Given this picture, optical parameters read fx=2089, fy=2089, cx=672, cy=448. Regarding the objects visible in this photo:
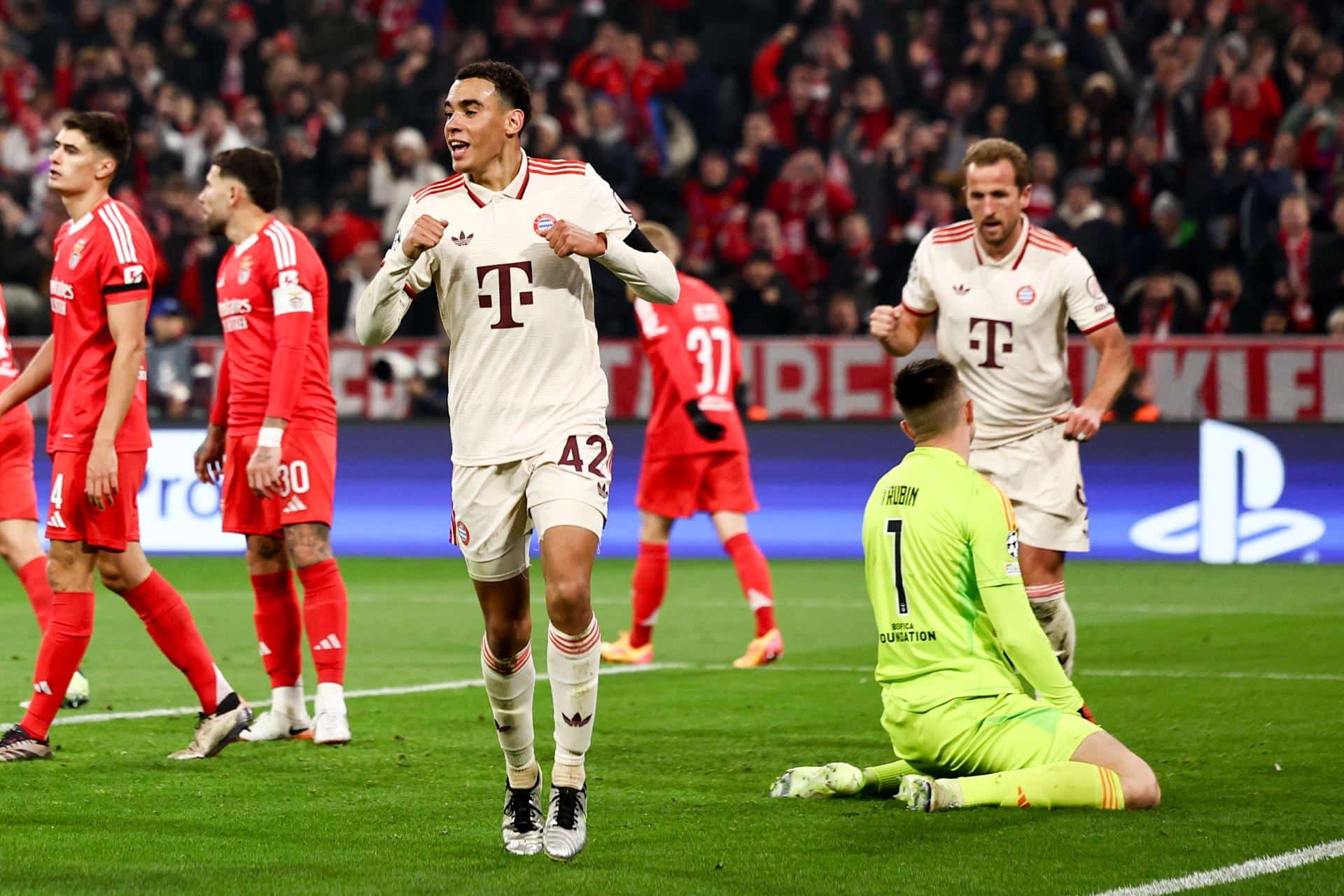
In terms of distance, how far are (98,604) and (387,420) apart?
14.3 feet

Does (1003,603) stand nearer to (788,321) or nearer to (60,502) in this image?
(60,502)

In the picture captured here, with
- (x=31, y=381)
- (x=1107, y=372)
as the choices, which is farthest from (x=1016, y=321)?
(x=31, y=381)

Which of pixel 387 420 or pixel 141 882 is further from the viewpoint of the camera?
pixel 387 420

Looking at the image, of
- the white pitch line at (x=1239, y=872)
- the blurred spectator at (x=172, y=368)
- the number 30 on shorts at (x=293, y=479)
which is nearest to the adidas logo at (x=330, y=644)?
the number 30 on shorts at (x=293, y=479)

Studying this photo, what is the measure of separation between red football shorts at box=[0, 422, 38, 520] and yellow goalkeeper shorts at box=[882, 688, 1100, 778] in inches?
195

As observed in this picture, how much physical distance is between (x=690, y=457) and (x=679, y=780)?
14.2ft

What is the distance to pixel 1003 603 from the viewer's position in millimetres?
6152

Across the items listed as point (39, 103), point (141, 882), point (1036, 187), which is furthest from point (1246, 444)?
point (39, 103)

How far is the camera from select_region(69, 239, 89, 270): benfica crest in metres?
7.60

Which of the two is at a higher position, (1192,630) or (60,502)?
(60,502)

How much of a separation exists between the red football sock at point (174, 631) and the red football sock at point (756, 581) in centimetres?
378

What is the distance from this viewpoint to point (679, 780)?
23.5 feet

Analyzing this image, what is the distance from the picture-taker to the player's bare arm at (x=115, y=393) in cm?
737

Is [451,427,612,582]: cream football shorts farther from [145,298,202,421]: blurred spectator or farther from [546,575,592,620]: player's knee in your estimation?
[145,298,202,421]: blurred spectator
